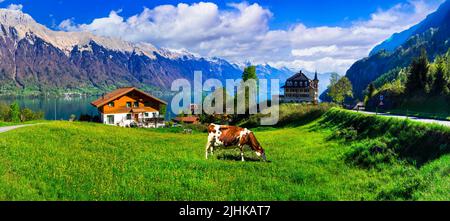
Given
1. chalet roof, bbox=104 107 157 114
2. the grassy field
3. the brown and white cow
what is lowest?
the grassy field

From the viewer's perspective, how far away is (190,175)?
13586 millimetres

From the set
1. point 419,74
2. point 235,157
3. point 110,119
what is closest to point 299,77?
point 419,74

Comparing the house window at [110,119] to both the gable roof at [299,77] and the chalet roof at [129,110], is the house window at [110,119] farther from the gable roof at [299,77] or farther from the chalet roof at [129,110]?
the gable roof at [299,77]

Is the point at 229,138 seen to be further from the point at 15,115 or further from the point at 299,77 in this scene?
the point at 15,115

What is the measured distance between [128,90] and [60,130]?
120 ft

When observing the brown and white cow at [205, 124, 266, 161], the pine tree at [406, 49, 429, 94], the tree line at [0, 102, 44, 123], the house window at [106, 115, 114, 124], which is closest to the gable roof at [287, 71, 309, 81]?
the pine tree at [406, 49, 429, 94]

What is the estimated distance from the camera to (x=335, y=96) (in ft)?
326

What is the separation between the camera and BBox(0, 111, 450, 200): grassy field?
446 inches

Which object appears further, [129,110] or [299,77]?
[299,77]

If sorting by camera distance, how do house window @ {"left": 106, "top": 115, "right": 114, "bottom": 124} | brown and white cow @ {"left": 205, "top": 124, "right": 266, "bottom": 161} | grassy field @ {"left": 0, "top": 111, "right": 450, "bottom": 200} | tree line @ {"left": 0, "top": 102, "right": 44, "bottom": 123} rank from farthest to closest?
tree line @ {"left": 0, "top": 102, "right": 44, "bottom": 123}
house window @ {"left": 106, "top": 115, "right": 114, "bottom": 124}
brown and white cow @ {"left": 205, "top": 124, "right": 266, "bottom": 161}
grassy field @ {"left": 0, "top": 111, "right": 450, "bottom": 200}

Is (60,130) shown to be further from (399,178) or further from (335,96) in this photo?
(335,96)

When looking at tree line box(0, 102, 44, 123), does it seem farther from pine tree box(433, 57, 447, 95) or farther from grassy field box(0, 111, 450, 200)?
pine tree box(433, 57, 447, 95)
